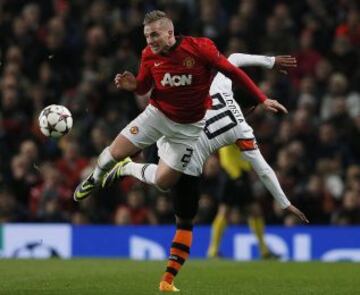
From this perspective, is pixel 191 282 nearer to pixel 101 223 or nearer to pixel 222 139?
pixel 222 139

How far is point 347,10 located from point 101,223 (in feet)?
19.3

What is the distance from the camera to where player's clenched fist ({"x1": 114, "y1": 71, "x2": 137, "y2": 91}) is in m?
9.80

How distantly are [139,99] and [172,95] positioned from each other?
7487 mm

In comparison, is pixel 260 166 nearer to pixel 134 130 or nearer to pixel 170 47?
pixel 134 130

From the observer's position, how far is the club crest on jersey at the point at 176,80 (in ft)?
32.3

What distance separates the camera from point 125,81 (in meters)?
9.85

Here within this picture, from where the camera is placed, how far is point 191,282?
11125 mm

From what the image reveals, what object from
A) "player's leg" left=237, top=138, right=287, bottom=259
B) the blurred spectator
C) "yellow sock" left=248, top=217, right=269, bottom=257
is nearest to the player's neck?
"player's leg" left=237, top=138, right=287, bottom=259

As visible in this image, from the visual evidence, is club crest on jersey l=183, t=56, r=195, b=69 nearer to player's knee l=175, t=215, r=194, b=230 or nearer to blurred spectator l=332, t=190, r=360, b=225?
player's knee l=175, t=215, r=194, b=230

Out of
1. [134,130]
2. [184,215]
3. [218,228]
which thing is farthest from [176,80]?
[218,228]

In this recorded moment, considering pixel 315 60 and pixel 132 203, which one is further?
pixel 315 60

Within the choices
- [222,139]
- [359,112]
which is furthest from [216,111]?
[359,112]

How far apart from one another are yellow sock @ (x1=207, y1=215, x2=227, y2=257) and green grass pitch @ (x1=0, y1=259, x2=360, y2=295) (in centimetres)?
79

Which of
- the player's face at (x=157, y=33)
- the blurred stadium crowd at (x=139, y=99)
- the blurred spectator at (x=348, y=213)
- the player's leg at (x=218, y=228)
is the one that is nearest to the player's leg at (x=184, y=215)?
the player's face at (x=157, y=33)
